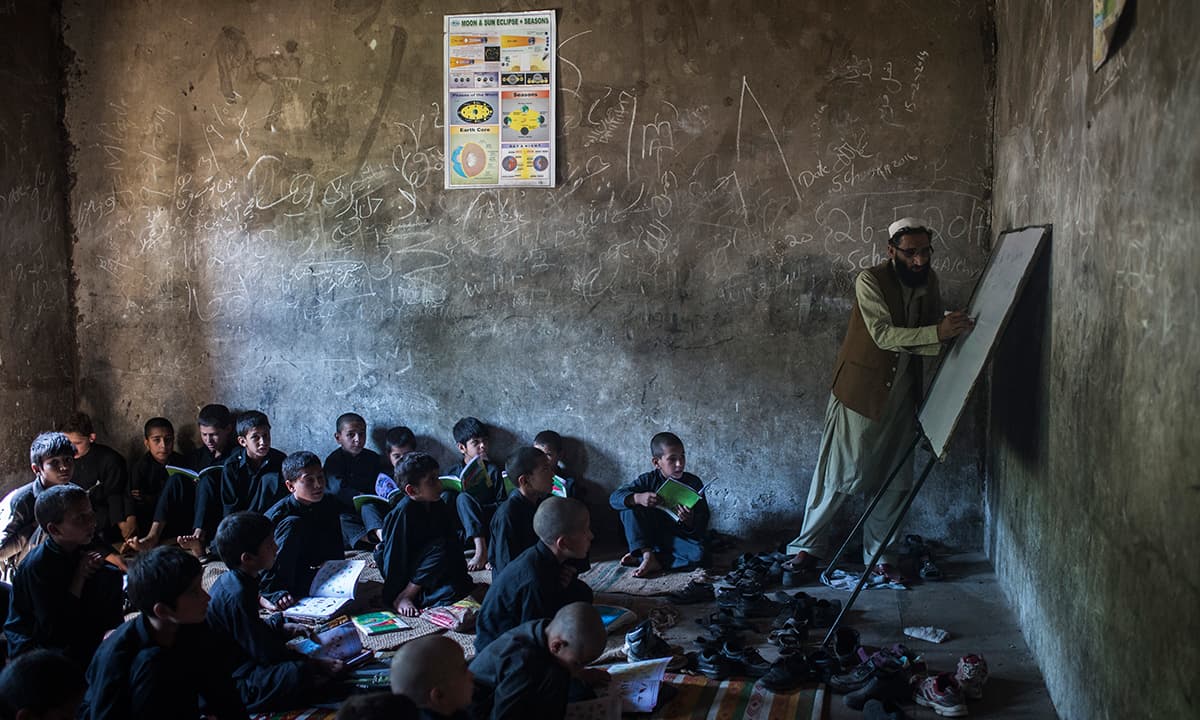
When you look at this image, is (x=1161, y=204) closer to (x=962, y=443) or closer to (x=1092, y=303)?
(x=1092, y=303)

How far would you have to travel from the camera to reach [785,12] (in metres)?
6.25

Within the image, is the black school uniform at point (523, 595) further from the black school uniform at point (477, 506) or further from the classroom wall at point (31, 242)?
the classroom wall at point (31, 242)

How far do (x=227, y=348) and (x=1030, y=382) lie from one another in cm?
523

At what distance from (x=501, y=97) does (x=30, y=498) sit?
3618 mm

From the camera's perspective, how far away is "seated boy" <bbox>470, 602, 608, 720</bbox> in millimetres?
3197

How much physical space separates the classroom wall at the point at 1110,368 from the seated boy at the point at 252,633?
9.42 ft

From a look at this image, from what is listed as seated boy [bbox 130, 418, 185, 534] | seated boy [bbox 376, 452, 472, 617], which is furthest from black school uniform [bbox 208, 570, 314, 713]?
seated boy [bbox 130, 418, 185, 534]

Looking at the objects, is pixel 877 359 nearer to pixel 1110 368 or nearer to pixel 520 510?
pixel 520 510

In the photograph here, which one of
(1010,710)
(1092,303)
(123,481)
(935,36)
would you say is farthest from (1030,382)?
(123,481)

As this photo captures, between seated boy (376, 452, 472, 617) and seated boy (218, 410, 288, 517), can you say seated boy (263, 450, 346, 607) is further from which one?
seated boy (218, 410, 288, 517)

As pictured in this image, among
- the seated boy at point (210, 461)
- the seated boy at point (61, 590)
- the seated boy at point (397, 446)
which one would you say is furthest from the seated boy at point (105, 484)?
the seated boy at point (61, 590)

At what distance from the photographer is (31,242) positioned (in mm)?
6840

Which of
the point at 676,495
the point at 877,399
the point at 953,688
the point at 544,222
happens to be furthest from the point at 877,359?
the point at 544,222

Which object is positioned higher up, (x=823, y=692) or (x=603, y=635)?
(x=603, y=635)
